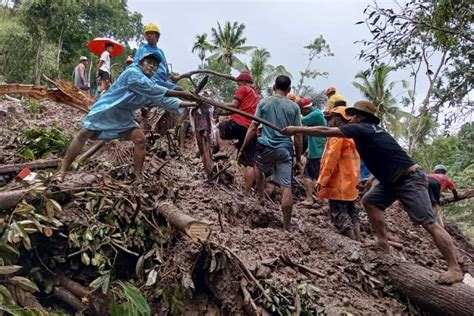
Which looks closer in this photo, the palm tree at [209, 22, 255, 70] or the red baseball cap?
the red baseball cap

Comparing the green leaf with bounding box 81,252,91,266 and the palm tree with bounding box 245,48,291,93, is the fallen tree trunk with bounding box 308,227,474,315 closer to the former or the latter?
the green leaf with bounding box 81,252,91,266

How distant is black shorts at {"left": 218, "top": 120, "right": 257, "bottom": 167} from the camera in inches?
252

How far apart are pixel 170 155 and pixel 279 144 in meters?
→ 1.88

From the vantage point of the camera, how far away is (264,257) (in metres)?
4.56

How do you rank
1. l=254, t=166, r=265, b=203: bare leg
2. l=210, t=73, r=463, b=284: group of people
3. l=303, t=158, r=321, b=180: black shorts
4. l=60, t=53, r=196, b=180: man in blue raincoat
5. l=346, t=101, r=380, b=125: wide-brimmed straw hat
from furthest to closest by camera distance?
l=303, t=158, r=321, b=180: black shorts → l=254, t=166, r=265, b=203: bare leg → l=60, t=53, r=196, b=180: man in blue raincoat → l=346, t=101, r=380, b=125: wide-brimmed straw hat → l=210, t=73, r=463, b=284: group of people

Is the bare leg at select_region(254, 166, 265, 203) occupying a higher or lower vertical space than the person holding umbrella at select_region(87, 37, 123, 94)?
lower

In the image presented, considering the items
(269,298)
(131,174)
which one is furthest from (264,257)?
(131,174)

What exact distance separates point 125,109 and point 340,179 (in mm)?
2646

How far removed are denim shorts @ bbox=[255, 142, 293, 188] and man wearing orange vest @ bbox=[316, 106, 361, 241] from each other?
1.76 feet

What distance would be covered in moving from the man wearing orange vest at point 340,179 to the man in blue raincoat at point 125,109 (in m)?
1.82

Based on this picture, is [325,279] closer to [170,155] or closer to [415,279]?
[415,279]

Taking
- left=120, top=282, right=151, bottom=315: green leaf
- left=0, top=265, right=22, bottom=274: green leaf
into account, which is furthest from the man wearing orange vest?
left=0, top=265, right=22, bottom=274: green leaf

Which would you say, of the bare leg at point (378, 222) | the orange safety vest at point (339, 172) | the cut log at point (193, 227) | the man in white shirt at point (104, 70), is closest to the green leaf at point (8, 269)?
the cut log at point (193, 227)

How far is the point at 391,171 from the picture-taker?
466 centimetres
